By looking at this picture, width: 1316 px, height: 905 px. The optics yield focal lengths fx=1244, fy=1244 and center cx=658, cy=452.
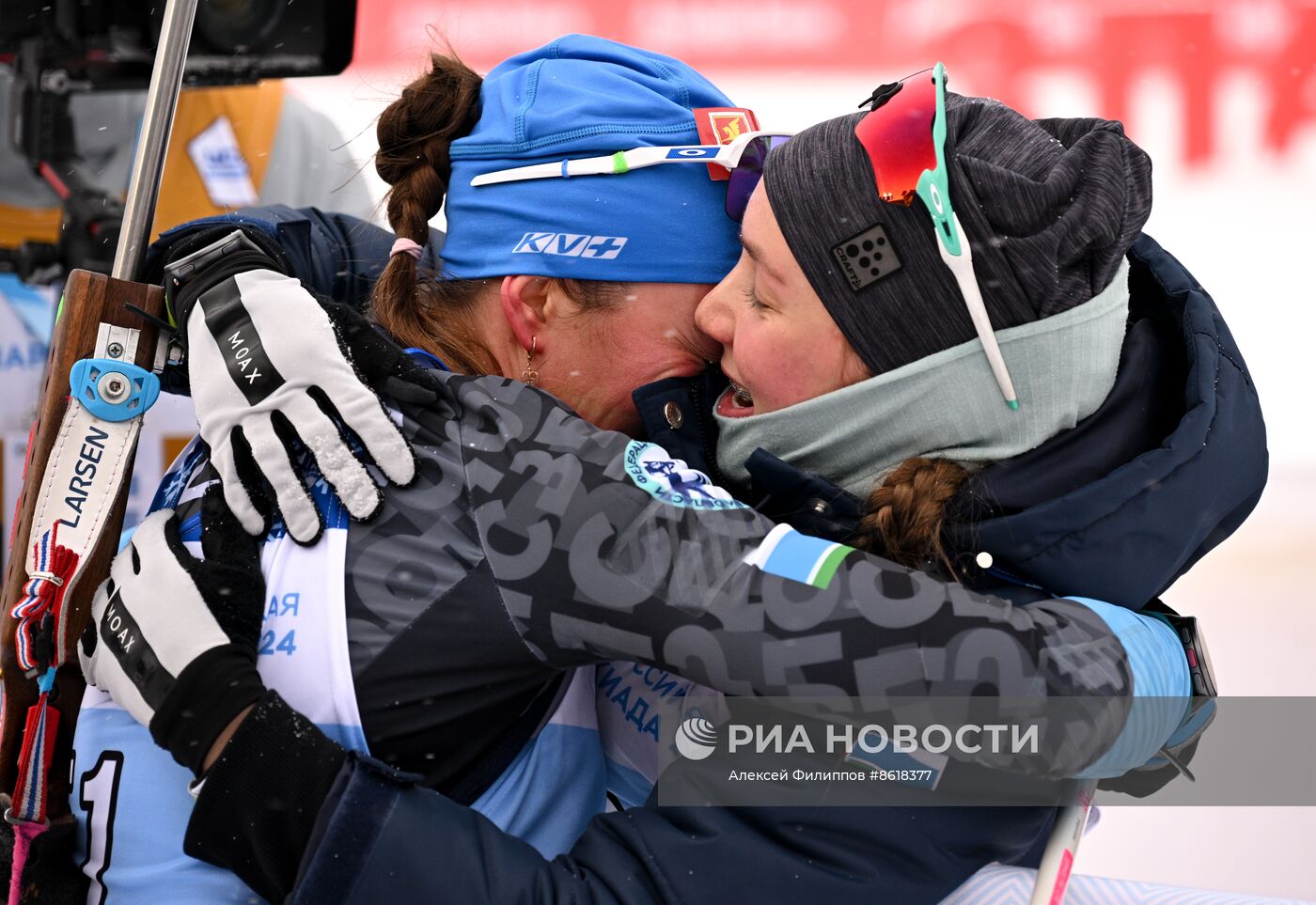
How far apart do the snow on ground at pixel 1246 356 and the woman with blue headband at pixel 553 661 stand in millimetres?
1105

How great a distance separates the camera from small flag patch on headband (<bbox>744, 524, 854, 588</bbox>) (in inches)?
42.5

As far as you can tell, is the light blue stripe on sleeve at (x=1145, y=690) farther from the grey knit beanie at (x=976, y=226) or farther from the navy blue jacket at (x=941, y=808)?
the grey knit beanie at (x=976, y=226)

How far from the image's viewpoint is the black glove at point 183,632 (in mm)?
1086

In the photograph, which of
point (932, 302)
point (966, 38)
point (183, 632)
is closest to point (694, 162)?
point (932, 302)

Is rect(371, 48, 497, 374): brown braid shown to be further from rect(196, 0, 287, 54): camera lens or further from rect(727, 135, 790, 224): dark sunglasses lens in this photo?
rect(196, 0, 287, 54): camera lens

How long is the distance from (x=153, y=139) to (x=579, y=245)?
53cm

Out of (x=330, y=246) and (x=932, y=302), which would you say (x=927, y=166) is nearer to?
(x=932, y=302)

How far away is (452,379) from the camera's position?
1284 millimetres

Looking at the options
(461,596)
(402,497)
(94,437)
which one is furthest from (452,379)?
(94,437)

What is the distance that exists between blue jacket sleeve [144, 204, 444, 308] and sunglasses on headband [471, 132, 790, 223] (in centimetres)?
21

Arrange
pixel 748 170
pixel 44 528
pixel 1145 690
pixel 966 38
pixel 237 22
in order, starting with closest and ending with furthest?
pixel 1145 690
pixel 44 528
pixel 748 170
pixel 237 22
pixel 966 38

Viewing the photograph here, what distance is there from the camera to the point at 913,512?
1229 millimetres

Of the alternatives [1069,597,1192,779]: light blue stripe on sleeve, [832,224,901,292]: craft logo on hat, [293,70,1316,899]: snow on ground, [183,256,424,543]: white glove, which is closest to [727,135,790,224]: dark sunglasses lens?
[832,224,901,292]: craft logo on hat

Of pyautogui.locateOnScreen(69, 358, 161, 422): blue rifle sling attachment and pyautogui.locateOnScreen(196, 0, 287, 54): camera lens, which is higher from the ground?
pyautogui.locateOnScreen(196, 0, 287, 54): camera lens
